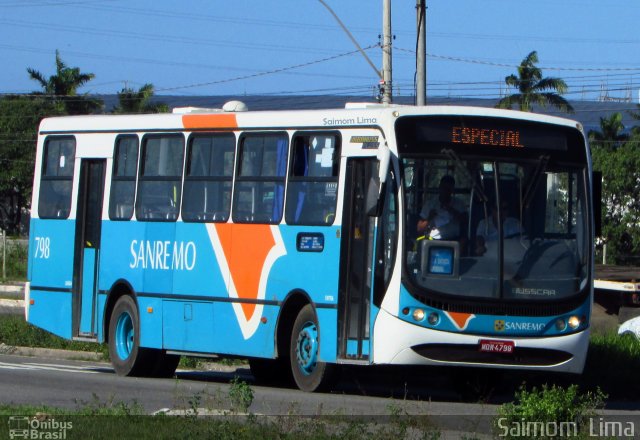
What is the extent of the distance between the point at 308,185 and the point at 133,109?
58.6m

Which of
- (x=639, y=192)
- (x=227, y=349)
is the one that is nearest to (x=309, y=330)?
(x=227, y=349)

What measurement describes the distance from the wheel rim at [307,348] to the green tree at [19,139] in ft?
203

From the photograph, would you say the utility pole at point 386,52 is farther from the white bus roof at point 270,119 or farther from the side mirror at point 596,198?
the side mirror at point 596,198

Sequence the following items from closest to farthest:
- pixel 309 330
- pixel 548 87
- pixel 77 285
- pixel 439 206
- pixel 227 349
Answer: pixel 439 206 → pixel 309 330 → pixel 227 349 → pixel 77 285 → pixel 548 87

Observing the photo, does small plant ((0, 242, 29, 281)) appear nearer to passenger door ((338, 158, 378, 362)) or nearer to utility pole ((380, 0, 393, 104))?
utility pole ((380, 0, 393, 104))

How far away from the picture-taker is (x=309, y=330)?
49.0ft

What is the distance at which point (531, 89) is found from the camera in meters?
65.1

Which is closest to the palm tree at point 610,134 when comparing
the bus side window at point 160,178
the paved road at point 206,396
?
the paved road at point 206,396

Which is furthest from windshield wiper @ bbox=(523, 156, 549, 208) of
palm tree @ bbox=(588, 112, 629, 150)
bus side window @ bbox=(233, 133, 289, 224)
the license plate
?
palm tree @ bbox=(588, 112, 629, 150)

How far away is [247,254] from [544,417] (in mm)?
7212

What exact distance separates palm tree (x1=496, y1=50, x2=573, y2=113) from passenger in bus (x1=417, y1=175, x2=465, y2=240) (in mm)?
50834

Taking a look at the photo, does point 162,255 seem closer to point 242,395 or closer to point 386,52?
point 242,395

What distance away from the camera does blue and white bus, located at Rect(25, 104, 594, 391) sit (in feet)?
45.5

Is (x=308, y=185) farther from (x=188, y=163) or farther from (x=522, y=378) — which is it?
(x=522, y=378)
